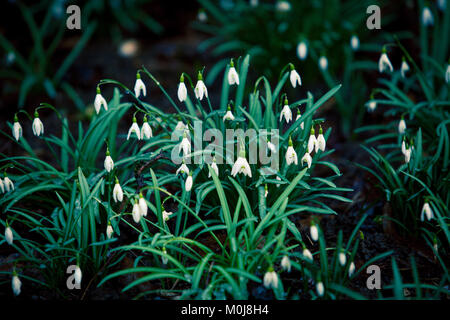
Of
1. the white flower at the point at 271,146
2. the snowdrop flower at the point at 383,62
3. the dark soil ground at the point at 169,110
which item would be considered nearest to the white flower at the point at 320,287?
the dark soil ground at the point at 169,110

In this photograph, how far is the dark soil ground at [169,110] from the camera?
104 inches

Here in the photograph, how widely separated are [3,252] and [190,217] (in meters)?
1.17

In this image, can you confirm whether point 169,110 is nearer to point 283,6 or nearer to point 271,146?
point 283,6

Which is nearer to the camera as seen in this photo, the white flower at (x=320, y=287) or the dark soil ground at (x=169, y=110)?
the white flower at (x=320, y=287)

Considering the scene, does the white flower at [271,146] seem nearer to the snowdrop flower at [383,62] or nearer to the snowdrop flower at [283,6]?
the snowdrop flower at [383,62]

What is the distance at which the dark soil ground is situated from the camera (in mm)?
2631

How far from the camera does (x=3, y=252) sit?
285 cm

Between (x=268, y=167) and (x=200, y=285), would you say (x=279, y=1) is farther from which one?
(x=200, y=285)

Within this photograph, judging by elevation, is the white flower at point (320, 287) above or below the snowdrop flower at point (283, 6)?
below

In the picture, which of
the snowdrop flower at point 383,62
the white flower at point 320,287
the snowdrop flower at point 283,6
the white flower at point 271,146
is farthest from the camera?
the snowdrop flower at point 283,6

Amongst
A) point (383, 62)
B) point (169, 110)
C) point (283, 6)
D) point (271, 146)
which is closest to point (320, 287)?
point (271, 146)

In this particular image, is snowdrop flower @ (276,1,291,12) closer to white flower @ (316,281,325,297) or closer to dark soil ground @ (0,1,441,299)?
dark soil ground @ (0,1,441,299)

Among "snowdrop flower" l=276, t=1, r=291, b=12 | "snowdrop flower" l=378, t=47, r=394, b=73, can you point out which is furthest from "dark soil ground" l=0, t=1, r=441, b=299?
"snowdrop flower" l=276, t=1, r=291, b=12

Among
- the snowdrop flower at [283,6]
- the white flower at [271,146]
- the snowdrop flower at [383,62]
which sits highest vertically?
the snowdrop flower at [283,6]
